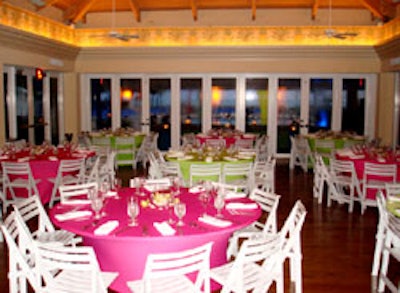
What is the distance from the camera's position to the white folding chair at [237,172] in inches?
296

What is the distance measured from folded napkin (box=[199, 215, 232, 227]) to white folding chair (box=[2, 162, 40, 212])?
4401mm

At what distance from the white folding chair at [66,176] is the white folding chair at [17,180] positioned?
1.03 ft

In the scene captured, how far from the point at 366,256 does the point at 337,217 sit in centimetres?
191

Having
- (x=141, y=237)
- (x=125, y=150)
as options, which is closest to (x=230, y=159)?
(x=141, y=237)

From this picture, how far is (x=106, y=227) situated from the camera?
13.0 ft

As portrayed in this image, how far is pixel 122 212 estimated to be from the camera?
14.6 ft

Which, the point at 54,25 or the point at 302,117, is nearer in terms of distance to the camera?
the point at 54,25

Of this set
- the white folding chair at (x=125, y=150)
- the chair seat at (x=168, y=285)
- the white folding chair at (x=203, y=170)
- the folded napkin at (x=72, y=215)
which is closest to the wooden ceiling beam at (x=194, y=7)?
the white folding chair at (x=125, y=150)

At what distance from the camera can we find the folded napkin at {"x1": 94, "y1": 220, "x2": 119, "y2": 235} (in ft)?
12.6

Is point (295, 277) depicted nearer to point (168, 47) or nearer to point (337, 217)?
point (337, 217)

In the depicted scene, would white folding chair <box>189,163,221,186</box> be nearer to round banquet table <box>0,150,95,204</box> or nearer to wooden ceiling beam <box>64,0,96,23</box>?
round banquet table <box>0,150,95,204</box>

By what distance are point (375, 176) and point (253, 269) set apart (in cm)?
508

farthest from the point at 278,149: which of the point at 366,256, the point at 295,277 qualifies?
the point at 295,277

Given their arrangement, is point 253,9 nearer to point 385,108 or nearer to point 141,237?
point 385,108
